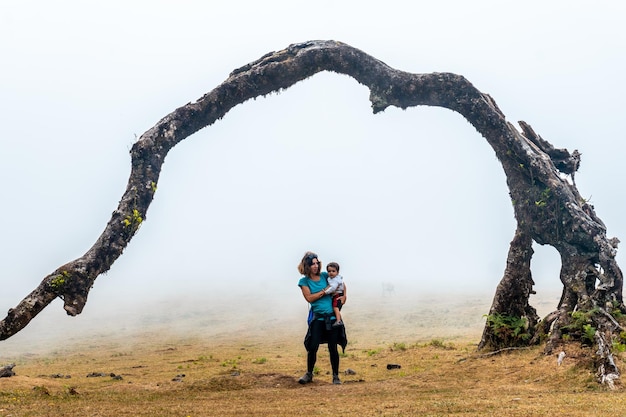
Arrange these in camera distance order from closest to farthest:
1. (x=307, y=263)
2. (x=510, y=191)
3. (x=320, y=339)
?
(x=307, y=263)
(x=320, y=339)
(x=510, y=191)

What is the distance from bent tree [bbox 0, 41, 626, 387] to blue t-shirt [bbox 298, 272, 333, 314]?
401 centimetres

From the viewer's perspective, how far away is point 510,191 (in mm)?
15078

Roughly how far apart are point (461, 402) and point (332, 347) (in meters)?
3.78

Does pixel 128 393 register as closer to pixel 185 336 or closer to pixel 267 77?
pixel 267 77

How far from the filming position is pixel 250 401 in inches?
352

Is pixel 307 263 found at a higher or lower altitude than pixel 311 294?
higher

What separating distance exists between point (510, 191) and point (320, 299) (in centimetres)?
719

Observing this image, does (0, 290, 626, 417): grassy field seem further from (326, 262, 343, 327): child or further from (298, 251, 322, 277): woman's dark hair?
(298, 251, 322, 277): woman's dark hair

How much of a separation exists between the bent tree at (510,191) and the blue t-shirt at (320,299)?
4.01 metres

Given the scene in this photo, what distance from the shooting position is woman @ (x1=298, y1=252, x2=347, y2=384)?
10.9 m

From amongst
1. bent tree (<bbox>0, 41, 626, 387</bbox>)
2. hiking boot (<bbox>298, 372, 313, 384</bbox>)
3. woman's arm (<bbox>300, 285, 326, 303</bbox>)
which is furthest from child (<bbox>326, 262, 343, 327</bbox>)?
bent tree (<bbox>0, 41, 626, 387</bbox>)

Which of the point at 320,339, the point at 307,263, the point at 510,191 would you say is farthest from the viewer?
the point at 510,191

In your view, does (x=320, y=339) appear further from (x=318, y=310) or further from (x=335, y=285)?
(x=335, y=285)

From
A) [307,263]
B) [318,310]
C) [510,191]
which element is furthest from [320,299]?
[510,191]
